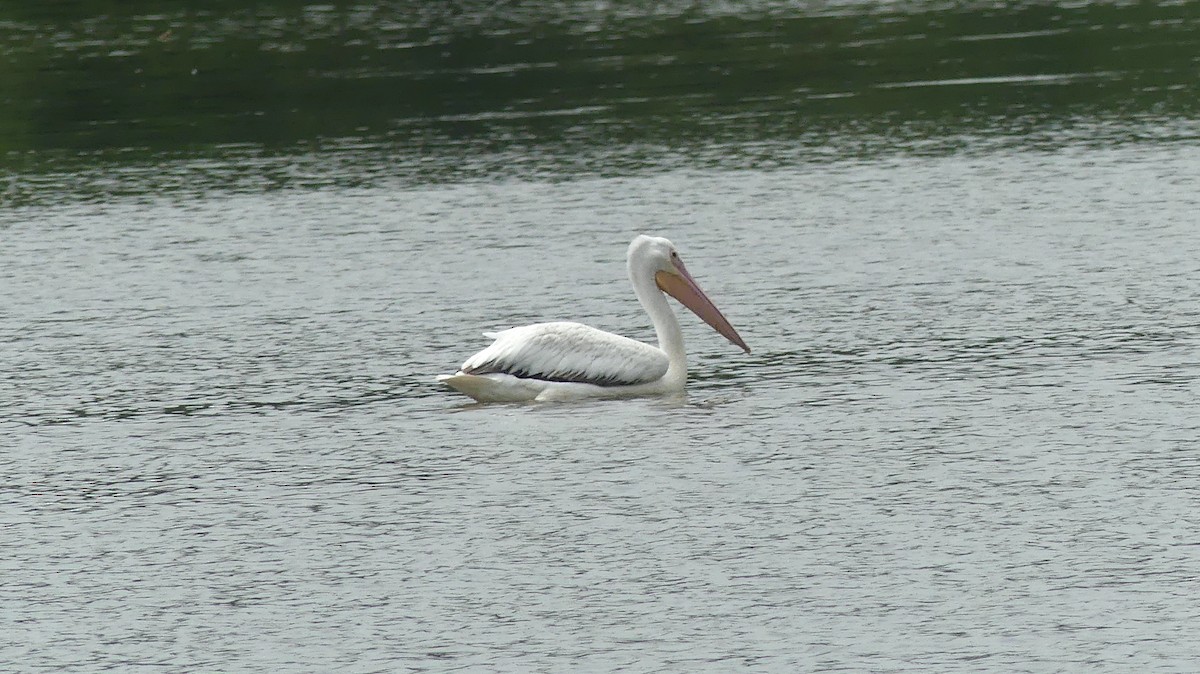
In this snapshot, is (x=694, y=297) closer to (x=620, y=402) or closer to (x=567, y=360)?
(x=620, y=402)

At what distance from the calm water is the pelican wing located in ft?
0.84

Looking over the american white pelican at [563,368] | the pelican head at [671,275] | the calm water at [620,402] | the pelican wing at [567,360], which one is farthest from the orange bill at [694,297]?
the pelican wing at [567,360]

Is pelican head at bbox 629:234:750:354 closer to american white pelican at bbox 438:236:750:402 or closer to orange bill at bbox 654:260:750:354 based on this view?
orange bill at bbox 654:260:750:354

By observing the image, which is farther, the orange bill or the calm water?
the orange bill

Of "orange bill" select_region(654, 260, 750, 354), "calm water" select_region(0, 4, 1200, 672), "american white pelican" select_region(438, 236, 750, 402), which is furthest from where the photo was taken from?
"orange bill" select_region(654, 260, 750, 354)

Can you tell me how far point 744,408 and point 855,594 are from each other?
3814 mm

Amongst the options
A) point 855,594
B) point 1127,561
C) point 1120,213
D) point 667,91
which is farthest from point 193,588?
point 667,91

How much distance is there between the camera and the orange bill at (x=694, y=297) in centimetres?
1418

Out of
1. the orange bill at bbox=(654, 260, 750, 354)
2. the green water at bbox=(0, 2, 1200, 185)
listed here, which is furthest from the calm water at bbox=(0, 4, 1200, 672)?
the orange bill at bbox=(654, 260, 750, 354)

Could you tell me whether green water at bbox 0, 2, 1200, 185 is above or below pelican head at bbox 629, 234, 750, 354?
below

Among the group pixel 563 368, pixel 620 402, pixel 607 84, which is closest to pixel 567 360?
pixel 563 368

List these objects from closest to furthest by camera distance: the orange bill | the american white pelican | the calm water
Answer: the calm water
the american white pelican
the orange bill

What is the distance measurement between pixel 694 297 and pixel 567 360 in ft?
4.27

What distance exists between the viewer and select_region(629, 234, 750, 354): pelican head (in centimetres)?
1420
